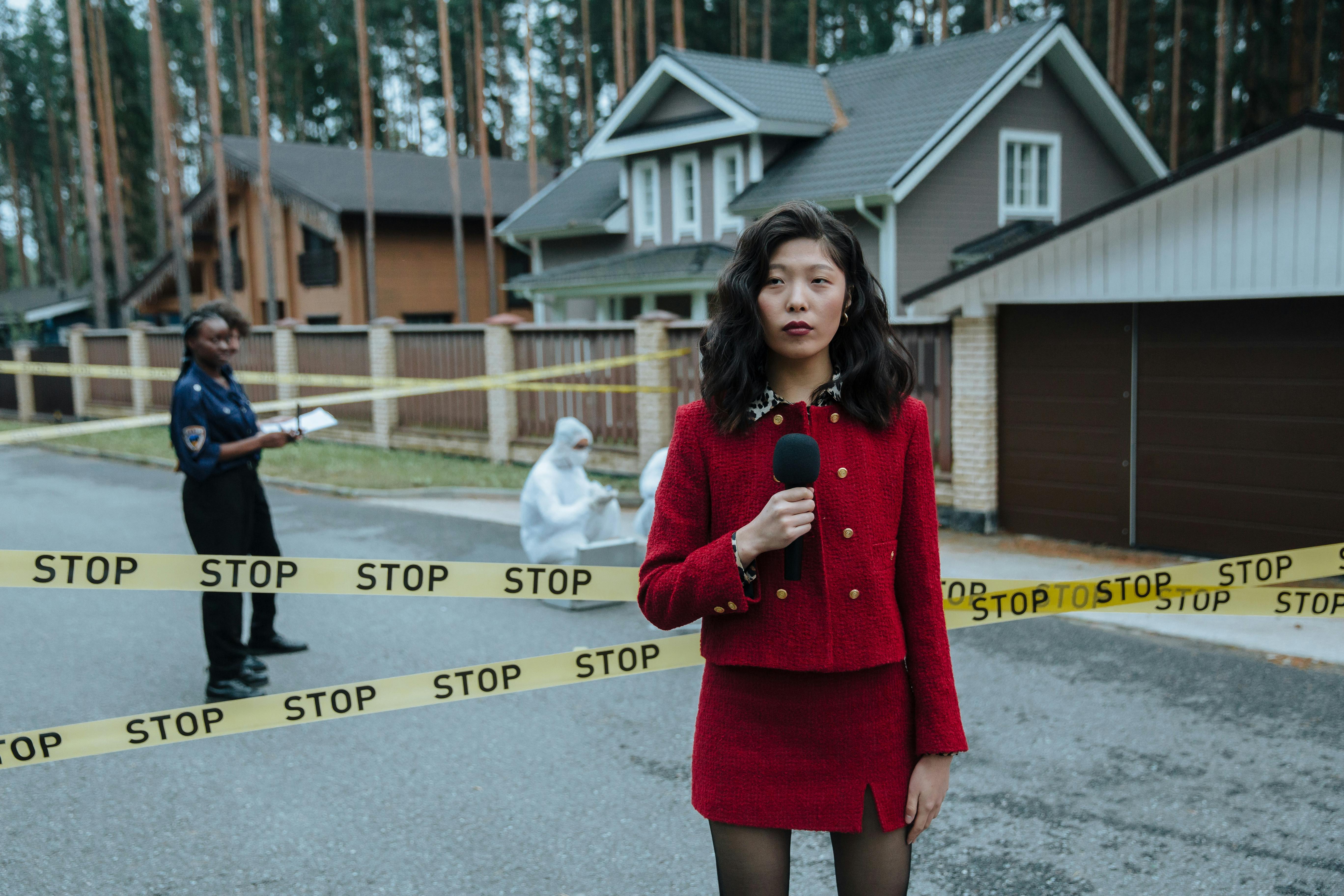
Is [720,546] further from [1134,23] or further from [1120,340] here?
[1134,23]

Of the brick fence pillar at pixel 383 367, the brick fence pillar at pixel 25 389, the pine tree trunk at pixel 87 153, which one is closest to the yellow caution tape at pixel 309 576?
the brick fence pillar at pixel 383 367

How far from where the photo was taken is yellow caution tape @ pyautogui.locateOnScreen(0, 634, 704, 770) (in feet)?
11.6

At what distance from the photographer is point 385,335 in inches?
742

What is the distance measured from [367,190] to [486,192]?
325 cm

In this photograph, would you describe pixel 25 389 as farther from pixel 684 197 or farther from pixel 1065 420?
pixel 1065 420

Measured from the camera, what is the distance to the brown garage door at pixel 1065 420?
988cm

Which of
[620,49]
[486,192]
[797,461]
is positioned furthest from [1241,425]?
[486,192]

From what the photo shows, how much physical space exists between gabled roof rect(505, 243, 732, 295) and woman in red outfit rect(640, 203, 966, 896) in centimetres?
1779

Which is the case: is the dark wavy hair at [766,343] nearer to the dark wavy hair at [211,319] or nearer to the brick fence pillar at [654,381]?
the dark wavy hair at [211,319]

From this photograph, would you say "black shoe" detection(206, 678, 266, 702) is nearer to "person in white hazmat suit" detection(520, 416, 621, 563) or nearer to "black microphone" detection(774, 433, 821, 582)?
"person in white hazmat suit" detection(520, 416, 621, 563)

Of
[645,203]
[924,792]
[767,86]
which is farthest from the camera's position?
[645,203]

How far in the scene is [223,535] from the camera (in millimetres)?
6043

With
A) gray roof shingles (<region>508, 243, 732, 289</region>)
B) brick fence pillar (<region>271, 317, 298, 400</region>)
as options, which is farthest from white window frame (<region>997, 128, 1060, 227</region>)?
brick fence pillar (<region>271, 317, 298, 400</region>)

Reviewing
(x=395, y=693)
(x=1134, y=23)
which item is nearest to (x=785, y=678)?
(x=395, y=693)
